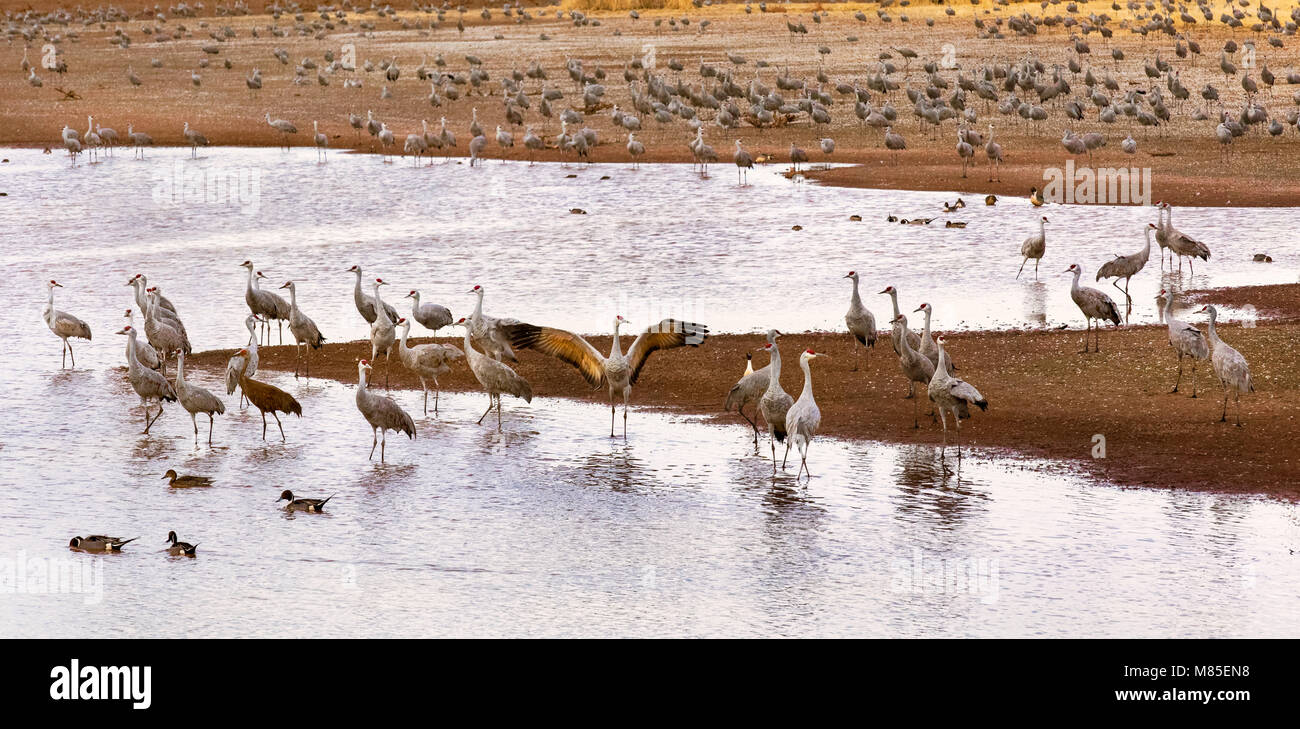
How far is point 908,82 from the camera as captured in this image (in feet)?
197

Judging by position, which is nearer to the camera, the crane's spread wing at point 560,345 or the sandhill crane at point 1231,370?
the sandhill crane at point 1231,370

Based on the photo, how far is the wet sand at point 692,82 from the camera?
4262cm

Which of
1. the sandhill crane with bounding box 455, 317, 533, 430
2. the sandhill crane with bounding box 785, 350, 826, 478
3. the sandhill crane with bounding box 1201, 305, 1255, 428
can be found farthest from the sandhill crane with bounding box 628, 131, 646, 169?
the sandhill crane with bounding box 785, 350, 826, 478

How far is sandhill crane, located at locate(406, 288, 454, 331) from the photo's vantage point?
2338cm

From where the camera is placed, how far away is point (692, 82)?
6247 cm

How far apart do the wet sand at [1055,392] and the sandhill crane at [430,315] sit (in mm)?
844

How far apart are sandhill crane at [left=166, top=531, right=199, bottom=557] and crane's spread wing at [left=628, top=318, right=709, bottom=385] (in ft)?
18.8

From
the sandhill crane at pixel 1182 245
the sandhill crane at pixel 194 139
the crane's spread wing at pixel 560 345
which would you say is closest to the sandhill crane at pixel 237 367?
the crane's spread wing at pixel 560 345

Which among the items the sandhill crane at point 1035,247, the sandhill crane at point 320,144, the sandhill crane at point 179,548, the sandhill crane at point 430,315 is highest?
the sandhill crane at point 320,144

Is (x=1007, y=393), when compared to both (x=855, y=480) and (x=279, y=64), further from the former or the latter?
(x=279, y=64)

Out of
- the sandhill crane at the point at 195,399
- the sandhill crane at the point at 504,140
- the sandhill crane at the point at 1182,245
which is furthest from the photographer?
the sandhill crane at the point at 504,140

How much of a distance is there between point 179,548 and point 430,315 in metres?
9.07

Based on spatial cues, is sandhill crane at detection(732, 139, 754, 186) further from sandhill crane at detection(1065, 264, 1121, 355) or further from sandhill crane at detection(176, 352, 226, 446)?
sandhill crane at detection(176, 352, 226, 446)

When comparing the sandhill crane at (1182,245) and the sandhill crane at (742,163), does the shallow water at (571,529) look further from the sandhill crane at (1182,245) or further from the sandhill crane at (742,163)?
the sandhill crane at (742,163)
